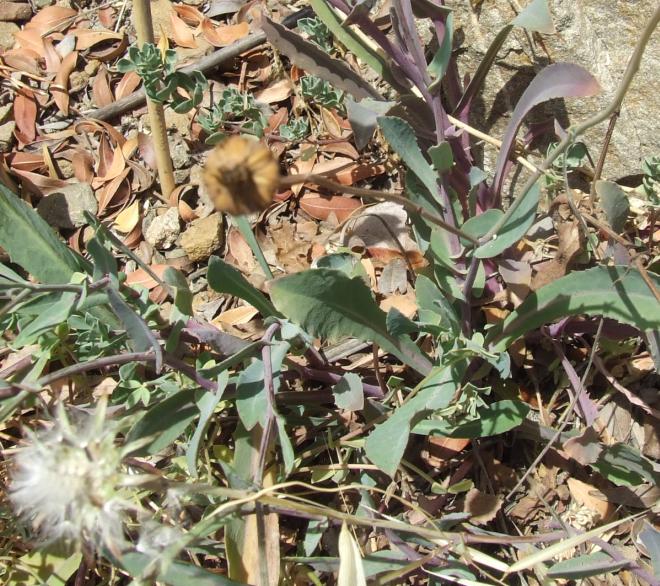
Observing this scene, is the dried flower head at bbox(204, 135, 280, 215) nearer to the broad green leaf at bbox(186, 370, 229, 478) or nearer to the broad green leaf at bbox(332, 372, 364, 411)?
the broad green leaf at bbox(186, 370, 229, 478)

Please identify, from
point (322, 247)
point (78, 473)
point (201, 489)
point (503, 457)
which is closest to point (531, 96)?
point (322, 247)

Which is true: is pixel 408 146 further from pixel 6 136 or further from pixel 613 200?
pixel 6 136

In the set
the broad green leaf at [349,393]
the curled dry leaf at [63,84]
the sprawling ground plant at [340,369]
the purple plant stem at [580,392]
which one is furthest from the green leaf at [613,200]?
the curled dry leaf at [63,84]

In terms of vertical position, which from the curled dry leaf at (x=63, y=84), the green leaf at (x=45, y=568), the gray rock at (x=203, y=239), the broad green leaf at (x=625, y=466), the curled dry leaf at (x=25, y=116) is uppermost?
the curled dry leaf at (x=63, y=84)

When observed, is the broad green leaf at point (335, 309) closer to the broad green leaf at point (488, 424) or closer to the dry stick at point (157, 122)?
the broad green leaf at point (488, 424)

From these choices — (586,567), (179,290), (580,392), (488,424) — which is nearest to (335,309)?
(179,290)

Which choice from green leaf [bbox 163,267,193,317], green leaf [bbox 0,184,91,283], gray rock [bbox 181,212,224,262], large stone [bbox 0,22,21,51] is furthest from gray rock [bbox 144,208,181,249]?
large stone [bbox 0,22,21,51]
